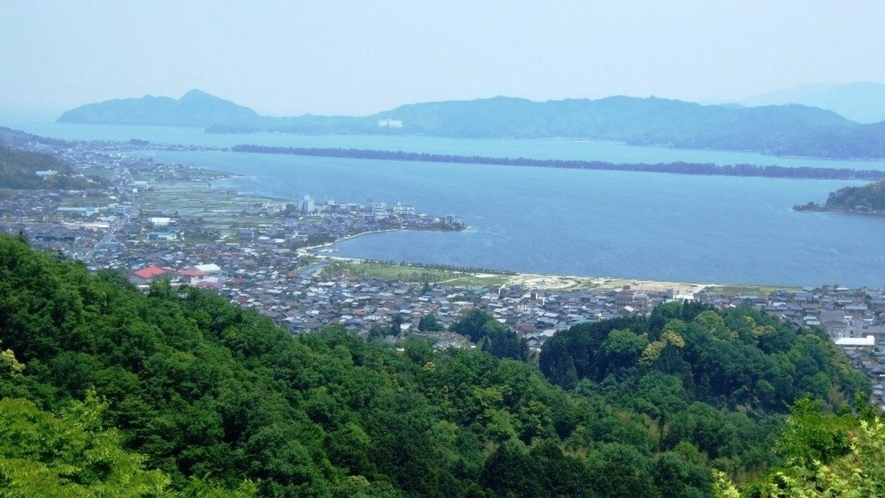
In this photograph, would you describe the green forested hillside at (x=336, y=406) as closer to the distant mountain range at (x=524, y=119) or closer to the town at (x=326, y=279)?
the town at (x=326, y=279)

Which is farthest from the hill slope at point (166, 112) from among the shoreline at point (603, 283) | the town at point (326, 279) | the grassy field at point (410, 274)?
the shoreline at point (603, 283)

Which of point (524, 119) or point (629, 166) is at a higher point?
point (524, 119)

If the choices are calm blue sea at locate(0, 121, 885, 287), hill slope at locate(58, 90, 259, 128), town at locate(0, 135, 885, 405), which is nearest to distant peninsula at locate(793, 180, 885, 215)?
calm blue sea at locate(0, 121, 885, 287)

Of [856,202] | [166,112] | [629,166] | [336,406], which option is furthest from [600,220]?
[166,112]

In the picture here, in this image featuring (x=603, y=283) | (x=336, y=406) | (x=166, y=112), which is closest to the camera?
(x=336, y=406)

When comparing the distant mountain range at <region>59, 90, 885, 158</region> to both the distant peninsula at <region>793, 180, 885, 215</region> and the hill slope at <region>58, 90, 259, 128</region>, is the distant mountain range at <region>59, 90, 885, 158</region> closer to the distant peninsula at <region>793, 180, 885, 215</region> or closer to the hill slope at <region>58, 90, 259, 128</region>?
the hill slope at <region>58, 90, 259, 128</region>

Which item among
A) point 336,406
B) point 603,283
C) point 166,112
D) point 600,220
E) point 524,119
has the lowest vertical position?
point 603,283

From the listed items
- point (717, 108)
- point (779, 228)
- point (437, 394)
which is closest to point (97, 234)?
point (437, 394)

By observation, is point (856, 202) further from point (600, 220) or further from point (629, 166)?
point (629, 166)
